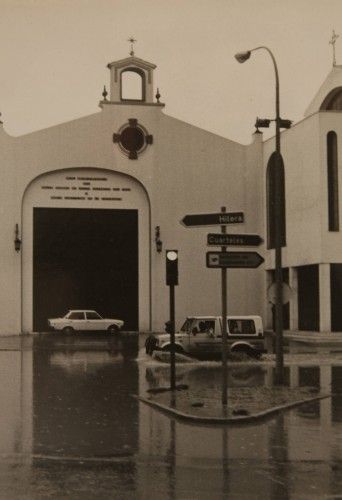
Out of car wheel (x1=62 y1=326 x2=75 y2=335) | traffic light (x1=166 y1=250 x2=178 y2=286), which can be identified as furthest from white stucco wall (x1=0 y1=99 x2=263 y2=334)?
traffic light (x1=166 y1=250 x2=178 y2=286)

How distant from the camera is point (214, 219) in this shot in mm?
14242

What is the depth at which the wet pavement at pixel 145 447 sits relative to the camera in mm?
7922

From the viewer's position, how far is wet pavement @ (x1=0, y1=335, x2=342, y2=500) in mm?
7922

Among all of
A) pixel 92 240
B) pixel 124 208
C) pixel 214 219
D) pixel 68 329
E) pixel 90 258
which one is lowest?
pixel 68 329

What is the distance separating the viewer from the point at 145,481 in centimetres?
820

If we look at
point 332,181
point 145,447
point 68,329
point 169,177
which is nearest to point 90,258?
point 68,329

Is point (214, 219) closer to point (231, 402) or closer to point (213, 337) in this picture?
point (231, 402)

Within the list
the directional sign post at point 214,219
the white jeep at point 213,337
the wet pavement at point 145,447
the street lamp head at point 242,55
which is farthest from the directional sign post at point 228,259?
the white jeep at point 213,337

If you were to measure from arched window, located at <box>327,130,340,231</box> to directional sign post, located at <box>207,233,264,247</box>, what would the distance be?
23420mm

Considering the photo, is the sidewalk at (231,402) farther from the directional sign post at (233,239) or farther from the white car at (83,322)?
the white car at (83,322)

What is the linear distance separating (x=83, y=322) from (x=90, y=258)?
12.1 ft

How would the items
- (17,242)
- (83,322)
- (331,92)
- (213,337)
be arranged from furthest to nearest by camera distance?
(331,92), (17,242), (83,322), (213,337)

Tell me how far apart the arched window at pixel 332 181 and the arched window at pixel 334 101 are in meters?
5.70

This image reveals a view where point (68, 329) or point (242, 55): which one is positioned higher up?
point (242, 55)
